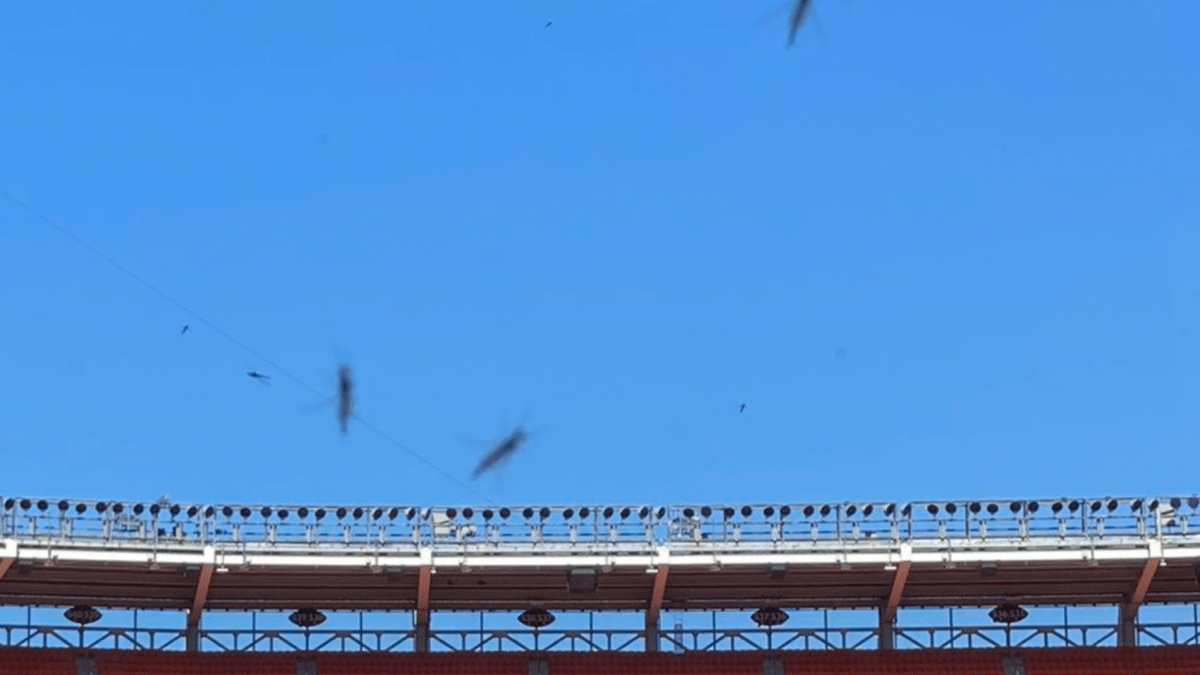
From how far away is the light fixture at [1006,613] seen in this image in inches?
2328

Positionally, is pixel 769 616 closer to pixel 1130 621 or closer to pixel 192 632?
pixel 1130 621

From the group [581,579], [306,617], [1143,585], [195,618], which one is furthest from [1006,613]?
[195,618]

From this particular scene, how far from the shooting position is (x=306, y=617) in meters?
58.6

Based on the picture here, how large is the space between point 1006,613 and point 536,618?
13.6 m

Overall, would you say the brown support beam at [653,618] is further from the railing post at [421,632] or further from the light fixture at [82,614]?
the light fixture at [82,614]

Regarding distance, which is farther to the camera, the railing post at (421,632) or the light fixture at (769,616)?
the light fixture at (769,616)

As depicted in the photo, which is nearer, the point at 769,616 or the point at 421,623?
the point at 421,623

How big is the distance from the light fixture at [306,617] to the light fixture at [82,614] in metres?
5.50

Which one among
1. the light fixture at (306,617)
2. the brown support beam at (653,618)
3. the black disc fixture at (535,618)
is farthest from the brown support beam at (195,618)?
the brown support beam at (653,618)

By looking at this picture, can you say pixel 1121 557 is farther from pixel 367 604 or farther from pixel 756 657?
pixel 367 604

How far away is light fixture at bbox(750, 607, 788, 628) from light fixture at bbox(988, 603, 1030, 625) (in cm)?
602

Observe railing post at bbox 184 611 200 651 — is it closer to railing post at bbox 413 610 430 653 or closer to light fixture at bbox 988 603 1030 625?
railing post at bbox 413 610 430 653

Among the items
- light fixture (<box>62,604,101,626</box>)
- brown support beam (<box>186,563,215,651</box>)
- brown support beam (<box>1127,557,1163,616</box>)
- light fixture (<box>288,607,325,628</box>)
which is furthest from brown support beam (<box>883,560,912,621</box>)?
light fixture (<box>62,604,101,626</box>)

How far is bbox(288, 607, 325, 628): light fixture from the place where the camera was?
58.6 meters
